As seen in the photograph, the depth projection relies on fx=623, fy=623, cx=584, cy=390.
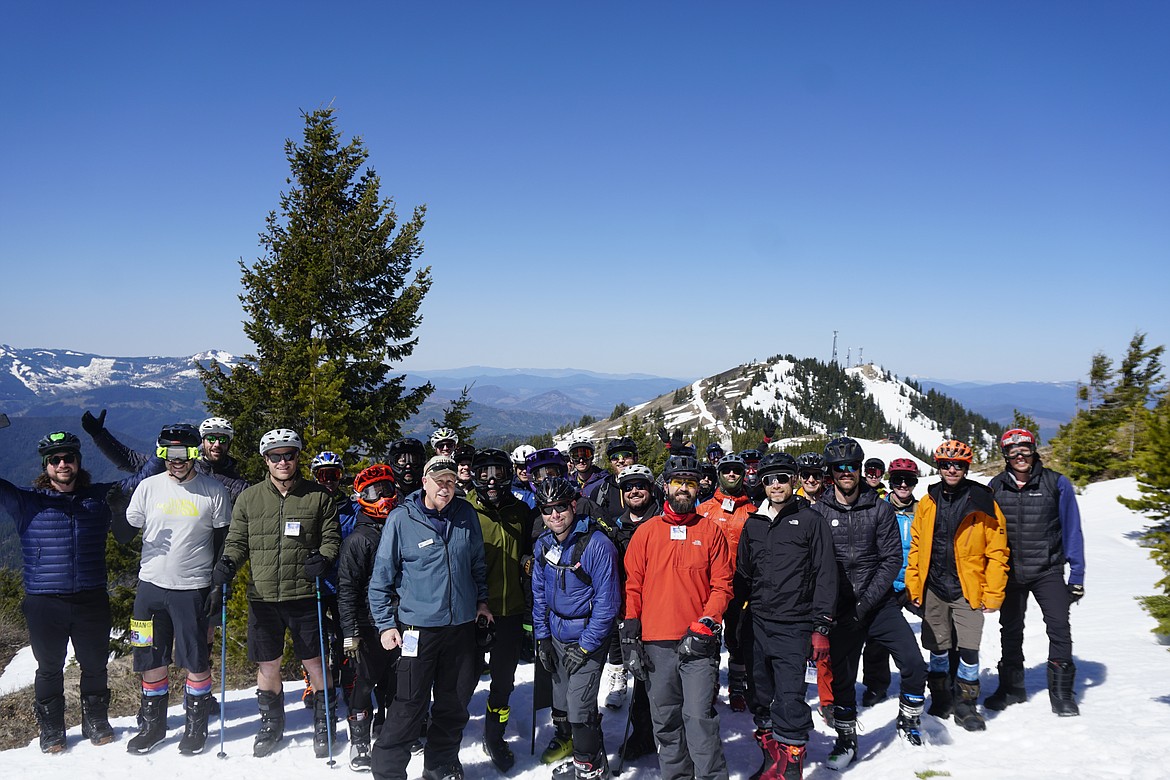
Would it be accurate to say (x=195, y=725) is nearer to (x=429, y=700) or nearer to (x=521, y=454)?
(x=429, y=700)

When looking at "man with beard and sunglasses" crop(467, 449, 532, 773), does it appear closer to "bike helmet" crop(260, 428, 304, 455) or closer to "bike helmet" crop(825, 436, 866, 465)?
"bike helmet" crop(260, 428, 304, 455)

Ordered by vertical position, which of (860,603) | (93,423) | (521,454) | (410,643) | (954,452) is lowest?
(410,643)

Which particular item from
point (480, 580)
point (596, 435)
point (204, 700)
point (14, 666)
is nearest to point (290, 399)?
point (204, 700)

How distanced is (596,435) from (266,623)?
169 metres

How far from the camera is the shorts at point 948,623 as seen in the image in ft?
22.1

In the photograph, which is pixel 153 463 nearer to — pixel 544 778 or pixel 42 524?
pixel 42 524

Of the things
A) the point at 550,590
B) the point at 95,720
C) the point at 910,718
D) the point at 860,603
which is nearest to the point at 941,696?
the point at 910,718

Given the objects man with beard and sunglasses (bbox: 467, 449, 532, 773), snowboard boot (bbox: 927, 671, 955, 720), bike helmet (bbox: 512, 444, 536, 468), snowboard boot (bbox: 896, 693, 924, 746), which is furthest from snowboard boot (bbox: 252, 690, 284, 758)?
snowboard boot (bbox: 927, 671, 955, 720)

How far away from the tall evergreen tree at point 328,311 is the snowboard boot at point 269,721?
24.1ft

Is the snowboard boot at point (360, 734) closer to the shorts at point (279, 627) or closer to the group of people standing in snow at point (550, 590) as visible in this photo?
the group of people standing in snow at point (550, 590)

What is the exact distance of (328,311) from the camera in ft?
54.5

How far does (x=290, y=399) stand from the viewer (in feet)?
47.5

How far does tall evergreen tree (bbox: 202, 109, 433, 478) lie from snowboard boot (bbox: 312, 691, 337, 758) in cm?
736

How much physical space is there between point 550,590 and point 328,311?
13099 millimetres
